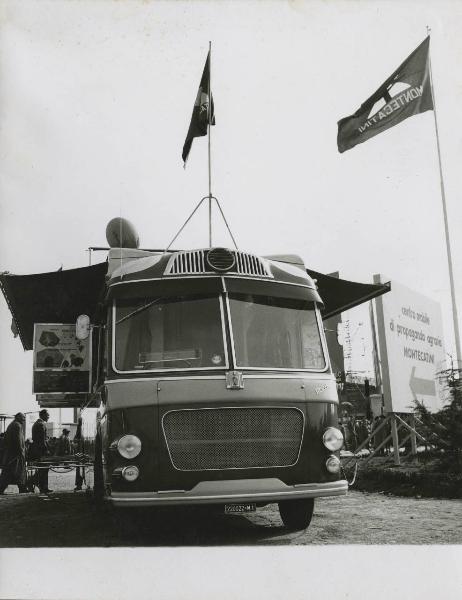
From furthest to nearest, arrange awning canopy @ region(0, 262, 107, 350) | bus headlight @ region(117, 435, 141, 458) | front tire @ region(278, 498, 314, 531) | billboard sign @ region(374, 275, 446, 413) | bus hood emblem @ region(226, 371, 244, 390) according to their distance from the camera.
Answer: billboard sign @ region(374, 275, 446, 413)
awning canopy @ region(0, 262, 107, 350)
front tire @ region(278, 498, 314, 531)
bus hood emblem @ region(226, 371, 244, 390)
bus headlight @ region(117, 435, 141, 458)

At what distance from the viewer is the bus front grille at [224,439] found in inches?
225

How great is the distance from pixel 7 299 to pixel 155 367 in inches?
143

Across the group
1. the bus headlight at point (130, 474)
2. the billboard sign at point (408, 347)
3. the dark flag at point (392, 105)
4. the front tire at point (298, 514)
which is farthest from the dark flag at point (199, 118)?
the bus headlight at point (130, 474)

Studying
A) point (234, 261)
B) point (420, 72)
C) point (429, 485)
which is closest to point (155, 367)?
point (234, 261)

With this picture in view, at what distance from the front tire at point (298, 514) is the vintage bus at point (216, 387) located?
0.02 meters

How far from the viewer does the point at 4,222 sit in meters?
6.55

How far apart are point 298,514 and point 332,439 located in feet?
3.83

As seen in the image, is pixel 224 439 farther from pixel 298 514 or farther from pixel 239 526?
pixel 239 526

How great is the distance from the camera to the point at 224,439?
Result: 5777 mm

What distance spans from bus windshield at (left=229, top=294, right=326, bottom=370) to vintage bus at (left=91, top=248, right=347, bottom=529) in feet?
0.04

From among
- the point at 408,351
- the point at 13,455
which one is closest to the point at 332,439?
the point at 408,351

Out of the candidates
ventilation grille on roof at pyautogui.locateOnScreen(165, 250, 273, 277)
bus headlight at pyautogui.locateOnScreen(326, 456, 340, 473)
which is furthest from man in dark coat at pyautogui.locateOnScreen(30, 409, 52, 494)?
bus headlight at pyautogui.locateOnScreen(326, 456, 340, 473)

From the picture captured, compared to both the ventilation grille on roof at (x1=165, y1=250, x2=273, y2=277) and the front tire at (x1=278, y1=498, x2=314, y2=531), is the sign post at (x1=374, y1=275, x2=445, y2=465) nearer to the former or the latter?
the front tire at (x1=278, y1=498, x2=314, y2=531)

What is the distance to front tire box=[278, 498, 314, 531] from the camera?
6766mm
